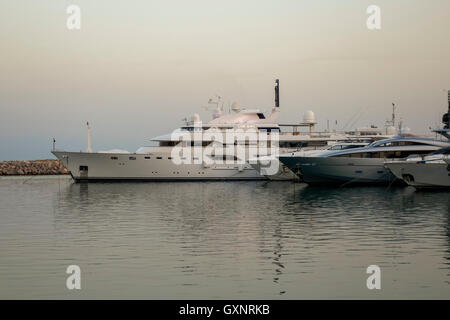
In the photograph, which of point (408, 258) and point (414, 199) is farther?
point (414, 199)

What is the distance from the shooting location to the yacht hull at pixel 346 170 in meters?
50.8

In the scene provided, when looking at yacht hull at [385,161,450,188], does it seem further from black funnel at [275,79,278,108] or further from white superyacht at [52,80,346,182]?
black funnel at [275,79,278,108]

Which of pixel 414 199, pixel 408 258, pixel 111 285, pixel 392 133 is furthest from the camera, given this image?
pixel 392 133

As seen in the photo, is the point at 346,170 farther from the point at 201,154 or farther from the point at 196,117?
the point at 196,117

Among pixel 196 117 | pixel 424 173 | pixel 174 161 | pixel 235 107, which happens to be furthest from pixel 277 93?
pixel 424 173

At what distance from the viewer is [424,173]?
43531 millimetres

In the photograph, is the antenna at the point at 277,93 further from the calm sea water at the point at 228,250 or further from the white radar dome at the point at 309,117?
the calm sea water at the point at 228,250

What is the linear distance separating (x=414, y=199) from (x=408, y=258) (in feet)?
68.3

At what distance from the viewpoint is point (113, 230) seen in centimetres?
2420

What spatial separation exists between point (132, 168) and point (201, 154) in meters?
7.04

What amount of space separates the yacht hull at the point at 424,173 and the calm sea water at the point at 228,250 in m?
8.40

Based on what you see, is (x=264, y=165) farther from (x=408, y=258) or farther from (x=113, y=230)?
(x=408, y=258)
